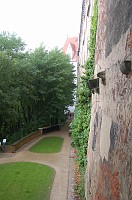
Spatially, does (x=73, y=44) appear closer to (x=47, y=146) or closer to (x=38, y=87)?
(x=38, y=87)

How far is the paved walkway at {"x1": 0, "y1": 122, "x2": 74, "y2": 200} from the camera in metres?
12.3

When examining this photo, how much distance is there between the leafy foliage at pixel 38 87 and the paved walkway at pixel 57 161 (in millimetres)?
5878

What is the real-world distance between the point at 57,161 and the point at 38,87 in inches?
670

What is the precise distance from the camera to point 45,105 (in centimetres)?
3572

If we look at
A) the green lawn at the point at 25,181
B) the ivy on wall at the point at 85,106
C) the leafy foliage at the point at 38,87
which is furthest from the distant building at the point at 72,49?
the ivy on wall at the point at 85,106

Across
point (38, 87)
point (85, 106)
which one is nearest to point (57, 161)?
point (85, 106)

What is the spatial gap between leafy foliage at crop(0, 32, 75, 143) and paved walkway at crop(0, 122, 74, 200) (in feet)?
19.3

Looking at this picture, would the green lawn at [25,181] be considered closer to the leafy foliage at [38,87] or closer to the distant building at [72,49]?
the leafy foliage at [38,87]

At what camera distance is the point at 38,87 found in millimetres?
34375

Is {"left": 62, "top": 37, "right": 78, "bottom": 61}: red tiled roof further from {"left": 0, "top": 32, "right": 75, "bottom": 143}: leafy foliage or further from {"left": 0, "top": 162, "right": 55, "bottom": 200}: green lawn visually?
{"left": 0, "top": 162, "right": 55, "bottom": 200}: green lawn

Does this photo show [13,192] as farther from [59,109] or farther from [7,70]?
[59,109]

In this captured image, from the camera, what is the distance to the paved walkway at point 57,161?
40.3 feet

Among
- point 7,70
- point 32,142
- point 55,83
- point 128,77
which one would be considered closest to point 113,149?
point 128,77

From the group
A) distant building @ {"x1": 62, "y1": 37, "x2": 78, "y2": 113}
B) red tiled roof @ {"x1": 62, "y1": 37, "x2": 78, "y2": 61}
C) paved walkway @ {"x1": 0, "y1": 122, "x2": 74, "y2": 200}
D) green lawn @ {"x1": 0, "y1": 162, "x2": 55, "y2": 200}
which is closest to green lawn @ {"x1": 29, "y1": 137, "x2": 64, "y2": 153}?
paved walkway @ {"x1": 0, "y1": 122, "x2": 74, "y2": 200}
